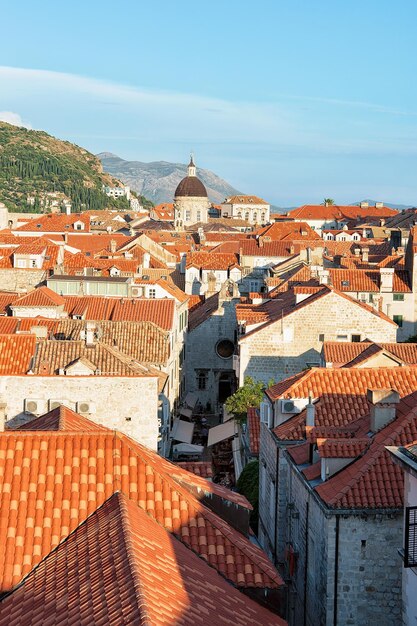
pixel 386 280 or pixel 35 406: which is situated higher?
pixel 386 280

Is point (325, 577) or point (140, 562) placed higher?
point (140, 562)

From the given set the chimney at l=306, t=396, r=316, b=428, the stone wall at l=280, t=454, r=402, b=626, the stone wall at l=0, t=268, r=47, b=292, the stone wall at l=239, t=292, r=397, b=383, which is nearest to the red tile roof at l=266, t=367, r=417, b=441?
the chimney at l=306, t=396, r=316, b=428

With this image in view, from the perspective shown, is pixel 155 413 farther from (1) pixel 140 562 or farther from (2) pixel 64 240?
(2) pixel 64 240

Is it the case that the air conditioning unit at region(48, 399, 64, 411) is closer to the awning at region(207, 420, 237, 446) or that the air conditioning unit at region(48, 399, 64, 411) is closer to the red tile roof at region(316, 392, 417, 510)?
the awning at region(207, 420, 237, 446)

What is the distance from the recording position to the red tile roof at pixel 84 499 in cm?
1636

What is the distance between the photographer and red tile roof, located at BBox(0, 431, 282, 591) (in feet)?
53.7

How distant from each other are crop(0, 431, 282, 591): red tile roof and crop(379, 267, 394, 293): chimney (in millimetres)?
46572

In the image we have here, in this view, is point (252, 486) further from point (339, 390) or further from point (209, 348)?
point (209, 348)

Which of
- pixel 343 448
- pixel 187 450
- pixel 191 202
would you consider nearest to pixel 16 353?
pixel 187 450

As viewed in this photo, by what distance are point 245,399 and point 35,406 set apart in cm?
1196

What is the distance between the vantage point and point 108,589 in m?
13.3

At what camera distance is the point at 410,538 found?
56.7 feet

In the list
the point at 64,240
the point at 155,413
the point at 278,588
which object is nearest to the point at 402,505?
the point at 278,588

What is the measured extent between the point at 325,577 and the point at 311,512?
80.7 inches
